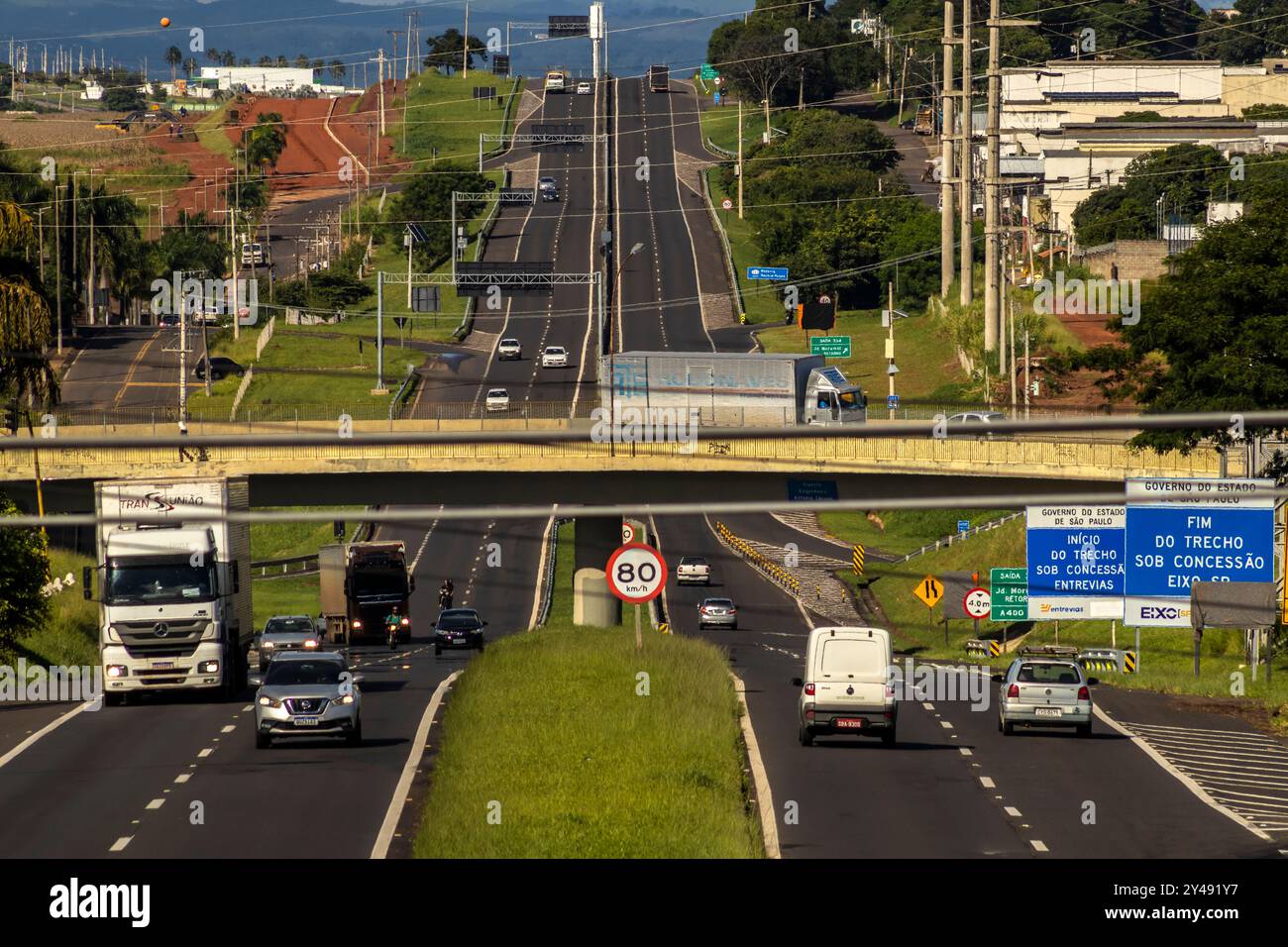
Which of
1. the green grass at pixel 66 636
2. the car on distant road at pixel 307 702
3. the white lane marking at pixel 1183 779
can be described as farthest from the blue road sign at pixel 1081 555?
the green grass at pixel 66 636

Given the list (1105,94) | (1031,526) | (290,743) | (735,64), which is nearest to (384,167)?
(735,64)

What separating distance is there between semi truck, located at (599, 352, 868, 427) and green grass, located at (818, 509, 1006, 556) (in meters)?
15.0

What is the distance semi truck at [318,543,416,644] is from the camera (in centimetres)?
6297

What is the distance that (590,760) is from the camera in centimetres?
2805

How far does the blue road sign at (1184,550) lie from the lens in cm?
4519

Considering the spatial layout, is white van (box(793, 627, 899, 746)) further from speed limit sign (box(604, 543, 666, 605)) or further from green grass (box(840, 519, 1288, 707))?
green grass (box(840, 519, 1288, 707))

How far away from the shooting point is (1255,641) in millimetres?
50062

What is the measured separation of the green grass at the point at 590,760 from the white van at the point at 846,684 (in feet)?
5.75

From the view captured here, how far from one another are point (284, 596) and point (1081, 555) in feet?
148

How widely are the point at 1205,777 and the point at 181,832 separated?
58.1 ft

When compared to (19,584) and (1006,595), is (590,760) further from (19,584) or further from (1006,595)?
(1006,595)

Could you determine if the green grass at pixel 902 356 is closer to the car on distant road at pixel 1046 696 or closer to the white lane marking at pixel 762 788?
the car on distant road at pixel 1046 696

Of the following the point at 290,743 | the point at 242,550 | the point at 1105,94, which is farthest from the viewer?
the point at 1105,94
